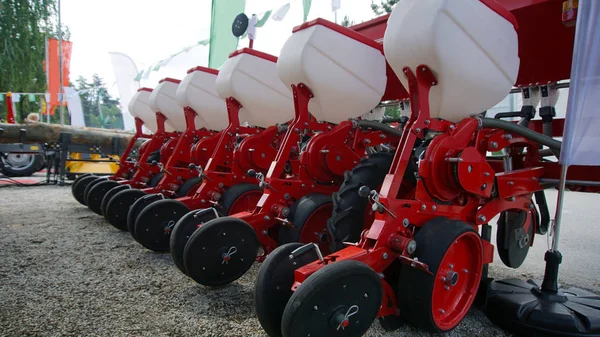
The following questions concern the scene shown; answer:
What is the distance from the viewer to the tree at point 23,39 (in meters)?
15.3

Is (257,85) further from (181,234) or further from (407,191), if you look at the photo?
(407,191)

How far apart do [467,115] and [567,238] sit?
321 centimetres

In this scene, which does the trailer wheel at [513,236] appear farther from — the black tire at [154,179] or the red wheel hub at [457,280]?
the black tire at [154,179]

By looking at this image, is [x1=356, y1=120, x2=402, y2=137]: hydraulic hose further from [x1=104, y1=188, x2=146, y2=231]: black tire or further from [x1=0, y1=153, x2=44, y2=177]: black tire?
[x1=0, y1=153, x2=44, y2=177]: black tire

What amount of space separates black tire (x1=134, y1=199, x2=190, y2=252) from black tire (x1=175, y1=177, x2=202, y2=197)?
3.97 ft

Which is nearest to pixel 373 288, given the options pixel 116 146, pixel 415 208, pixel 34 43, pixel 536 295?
pixel 415 208

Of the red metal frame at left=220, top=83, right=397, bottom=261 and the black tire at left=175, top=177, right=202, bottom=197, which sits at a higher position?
the red metal frame at left=220, top=83, right=397, bottom=261

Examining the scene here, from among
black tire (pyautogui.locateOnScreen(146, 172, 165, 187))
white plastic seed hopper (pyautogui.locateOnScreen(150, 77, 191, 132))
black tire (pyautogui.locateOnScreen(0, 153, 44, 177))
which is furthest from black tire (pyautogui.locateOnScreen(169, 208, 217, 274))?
black tire (pyautogui.locateOnScreen(0, 153, 44, 177))

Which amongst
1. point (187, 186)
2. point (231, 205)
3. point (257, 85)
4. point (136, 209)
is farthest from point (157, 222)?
point (257, 85)

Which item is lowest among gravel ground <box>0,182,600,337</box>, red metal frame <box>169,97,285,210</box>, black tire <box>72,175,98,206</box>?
gravel ground <box>0,182,600,337</box>

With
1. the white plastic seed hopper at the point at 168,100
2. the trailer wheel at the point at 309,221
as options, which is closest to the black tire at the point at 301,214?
the trailer wheel at the point at 309,221

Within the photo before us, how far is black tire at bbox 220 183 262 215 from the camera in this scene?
13.4 ft

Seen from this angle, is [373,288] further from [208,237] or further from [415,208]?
[208,237]

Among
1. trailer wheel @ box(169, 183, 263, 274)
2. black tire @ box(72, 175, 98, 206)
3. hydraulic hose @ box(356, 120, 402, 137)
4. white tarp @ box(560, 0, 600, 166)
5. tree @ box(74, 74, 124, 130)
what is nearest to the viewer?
white tarp @ box(560, 0, 600, 166)
